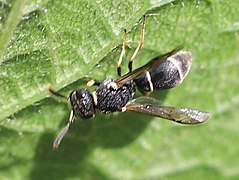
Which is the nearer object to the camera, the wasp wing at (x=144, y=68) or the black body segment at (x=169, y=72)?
the wasp wing at (x=144, y=68)

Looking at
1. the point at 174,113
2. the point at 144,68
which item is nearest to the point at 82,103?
the point at 144,68

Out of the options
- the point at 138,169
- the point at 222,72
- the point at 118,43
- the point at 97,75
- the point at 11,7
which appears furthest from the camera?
the point at 138,169

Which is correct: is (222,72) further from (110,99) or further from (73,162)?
(73,162)

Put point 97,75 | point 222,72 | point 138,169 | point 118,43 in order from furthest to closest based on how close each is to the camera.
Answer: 1. point 138,169
2. point 222,72
3. point 97,75
4. point 118,43

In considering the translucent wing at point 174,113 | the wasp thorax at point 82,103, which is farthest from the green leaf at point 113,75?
the translucent wing at point 174,113

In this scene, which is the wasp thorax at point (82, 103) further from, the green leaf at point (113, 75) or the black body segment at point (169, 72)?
the black body segment at point (169, 72)

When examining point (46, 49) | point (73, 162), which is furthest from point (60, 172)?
point (46, 49)
